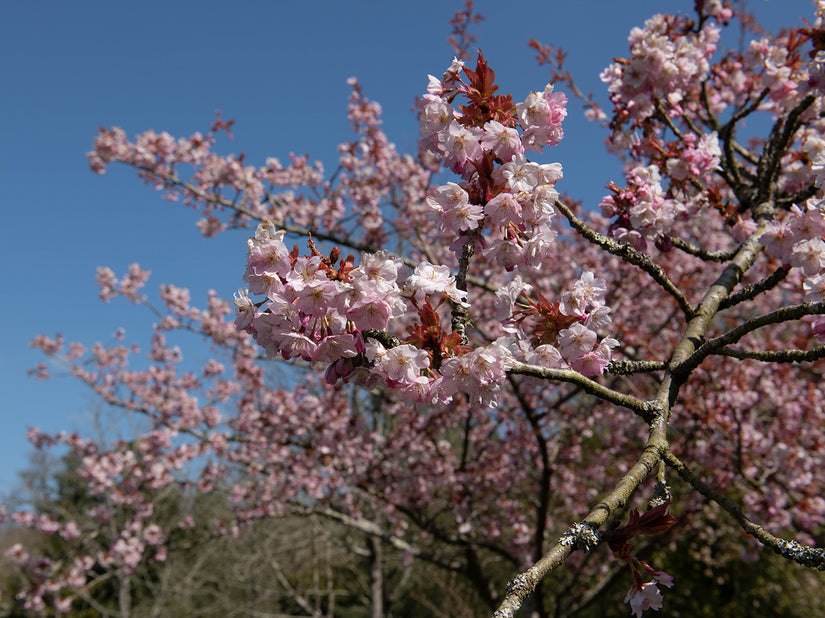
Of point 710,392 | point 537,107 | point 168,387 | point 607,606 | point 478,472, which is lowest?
Result: point 607,606

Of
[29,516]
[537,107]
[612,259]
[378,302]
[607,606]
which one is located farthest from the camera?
[607,606]

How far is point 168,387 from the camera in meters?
9.11

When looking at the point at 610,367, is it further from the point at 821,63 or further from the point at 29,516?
the point at 29,516

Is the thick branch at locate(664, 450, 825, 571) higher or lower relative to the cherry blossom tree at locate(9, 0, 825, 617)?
lower

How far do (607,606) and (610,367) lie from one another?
35.5 ft

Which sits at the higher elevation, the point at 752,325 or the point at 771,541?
the point at 752,325

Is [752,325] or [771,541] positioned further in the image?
[752,325]

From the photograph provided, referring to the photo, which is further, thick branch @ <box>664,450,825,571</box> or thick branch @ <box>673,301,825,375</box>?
thick branch @ <box>673,301,825,375</box>

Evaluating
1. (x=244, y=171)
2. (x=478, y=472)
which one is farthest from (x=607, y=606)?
(x=244, y=171)

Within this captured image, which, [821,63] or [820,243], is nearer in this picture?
[820,243]

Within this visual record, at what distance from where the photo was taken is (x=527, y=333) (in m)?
1.63

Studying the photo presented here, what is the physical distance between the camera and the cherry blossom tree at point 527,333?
1313 millimetres

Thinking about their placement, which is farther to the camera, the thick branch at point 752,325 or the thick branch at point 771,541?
the thick branch at point 752,325

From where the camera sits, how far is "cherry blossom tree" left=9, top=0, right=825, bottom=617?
131cm
